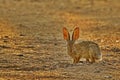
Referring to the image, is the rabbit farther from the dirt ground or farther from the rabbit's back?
the dirt ground

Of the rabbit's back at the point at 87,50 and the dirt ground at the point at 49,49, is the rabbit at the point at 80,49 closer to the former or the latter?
the rabbit's back at the point at 87,50

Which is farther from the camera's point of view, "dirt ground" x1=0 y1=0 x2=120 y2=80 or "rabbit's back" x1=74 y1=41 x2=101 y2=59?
"rabbit's back" x1=74 y1=41 x2=101 y2=59

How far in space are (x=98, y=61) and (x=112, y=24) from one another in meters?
10.9

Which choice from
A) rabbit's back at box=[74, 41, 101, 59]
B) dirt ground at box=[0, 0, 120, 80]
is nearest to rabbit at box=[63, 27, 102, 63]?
rabbit's back at box=[74, 41, 101, 59]

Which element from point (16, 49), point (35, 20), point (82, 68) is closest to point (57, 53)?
point (16, 49)

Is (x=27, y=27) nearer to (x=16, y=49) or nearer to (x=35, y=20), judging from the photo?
(x=35, y=20)

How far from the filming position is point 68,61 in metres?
12.0

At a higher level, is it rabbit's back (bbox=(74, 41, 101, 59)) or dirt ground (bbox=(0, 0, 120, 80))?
rabbit's back (bbox=(74, 41, 101, 59))

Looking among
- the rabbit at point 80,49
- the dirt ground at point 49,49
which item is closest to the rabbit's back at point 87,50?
the rabbit at point 80,49

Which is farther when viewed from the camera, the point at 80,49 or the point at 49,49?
the point at 49,49

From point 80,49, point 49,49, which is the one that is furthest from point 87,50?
point 49,49

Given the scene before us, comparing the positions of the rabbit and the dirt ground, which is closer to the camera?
the dirt ground

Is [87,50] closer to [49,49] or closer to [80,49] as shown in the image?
[80,49]

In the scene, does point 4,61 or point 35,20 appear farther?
point 35,20
